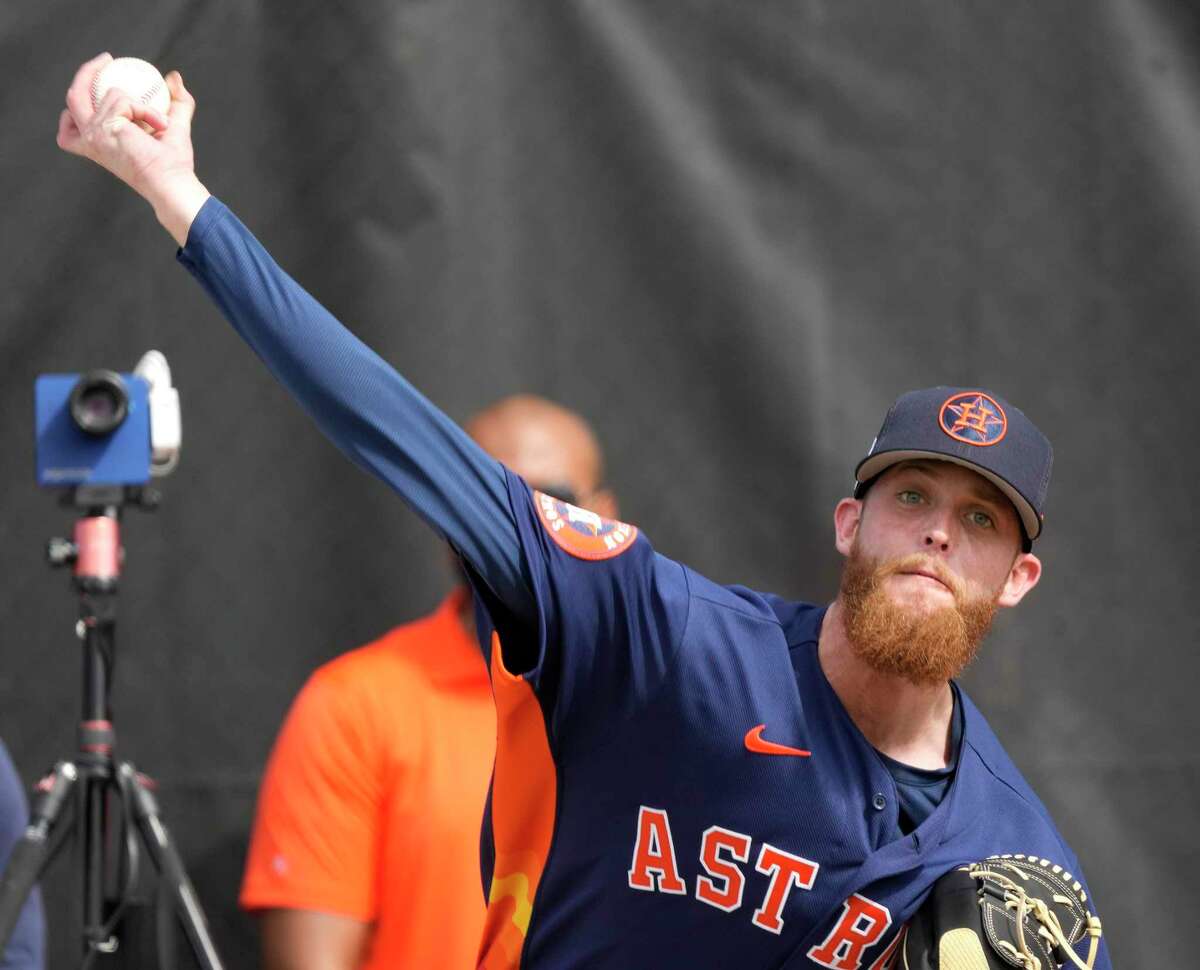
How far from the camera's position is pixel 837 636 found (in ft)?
8.26

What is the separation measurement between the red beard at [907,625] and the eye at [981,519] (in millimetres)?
103

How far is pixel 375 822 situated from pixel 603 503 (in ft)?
2.40

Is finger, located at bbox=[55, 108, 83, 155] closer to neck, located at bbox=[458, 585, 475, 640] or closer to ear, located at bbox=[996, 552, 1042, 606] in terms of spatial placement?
neck, located at bbox=[458, 585, 475, 640]

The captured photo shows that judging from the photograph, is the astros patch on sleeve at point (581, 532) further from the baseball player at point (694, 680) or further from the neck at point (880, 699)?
the neck at point (880, 699)

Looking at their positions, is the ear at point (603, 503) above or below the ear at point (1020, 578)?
above

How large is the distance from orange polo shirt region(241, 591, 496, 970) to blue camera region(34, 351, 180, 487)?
21.0 inches

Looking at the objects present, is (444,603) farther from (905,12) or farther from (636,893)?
(905,12)

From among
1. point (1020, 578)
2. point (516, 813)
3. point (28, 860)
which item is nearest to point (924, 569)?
point (1020, 578)

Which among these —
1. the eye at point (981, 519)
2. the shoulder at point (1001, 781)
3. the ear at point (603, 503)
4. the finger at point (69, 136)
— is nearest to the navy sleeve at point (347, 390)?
the finger at point (69, 136)

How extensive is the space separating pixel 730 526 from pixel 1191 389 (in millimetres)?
951

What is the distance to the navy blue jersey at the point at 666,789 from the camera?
220 cm

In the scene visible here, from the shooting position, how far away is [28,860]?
2.62 meters

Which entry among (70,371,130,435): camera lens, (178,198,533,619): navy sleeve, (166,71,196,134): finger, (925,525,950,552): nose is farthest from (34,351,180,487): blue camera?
(925,525,950,552): nose

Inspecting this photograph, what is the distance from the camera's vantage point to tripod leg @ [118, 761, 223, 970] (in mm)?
2695
